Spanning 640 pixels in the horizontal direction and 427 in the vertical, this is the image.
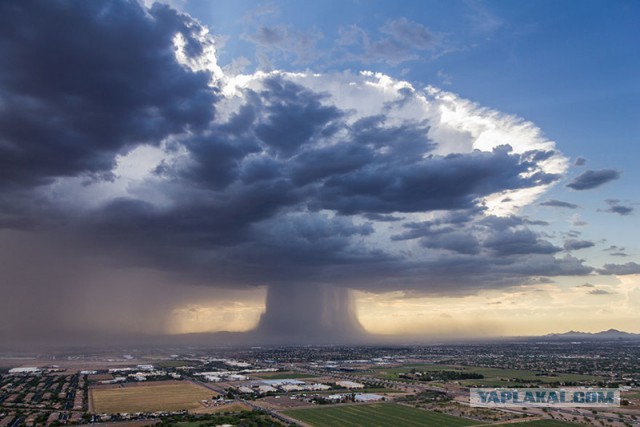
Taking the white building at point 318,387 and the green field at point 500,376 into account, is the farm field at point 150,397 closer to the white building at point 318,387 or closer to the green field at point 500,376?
the white building at point 318,387

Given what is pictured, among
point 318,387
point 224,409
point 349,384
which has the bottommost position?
point 224,409

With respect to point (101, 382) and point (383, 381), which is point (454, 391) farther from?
point (101, 382)

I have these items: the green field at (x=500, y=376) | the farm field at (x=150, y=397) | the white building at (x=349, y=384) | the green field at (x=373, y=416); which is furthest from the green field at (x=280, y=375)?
the green field at (x=373, y=416)

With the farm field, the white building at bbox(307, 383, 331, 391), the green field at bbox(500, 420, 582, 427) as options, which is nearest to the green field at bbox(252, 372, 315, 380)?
the white building at bbox(307, 383, 331, 391)

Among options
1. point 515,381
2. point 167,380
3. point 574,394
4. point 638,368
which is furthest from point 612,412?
point 167,380

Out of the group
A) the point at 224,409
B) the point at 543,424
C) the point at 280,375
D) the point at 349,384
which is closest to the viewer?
the point at 543,424

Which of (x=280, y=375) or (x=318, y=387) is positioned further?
(x=280, y=375)

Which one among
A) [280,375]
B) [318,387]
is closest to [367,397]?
[318,387]

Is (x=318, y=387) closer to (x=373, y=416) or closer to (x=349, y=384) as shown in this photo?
(x=349, y=384)
